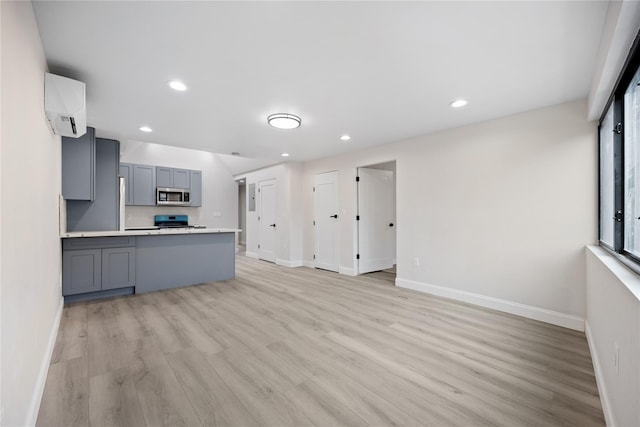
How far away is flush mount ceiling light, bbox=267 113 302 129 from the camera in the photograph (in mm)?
3348

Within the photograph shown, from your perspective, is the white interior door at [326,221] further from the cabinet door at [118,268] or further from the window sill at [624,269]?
the window sill at [624,269]

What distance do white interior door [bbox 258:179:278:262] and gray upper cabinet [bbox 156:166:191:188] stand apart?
73.2 inches

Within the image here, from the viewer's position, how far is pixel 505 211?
338 centimetres

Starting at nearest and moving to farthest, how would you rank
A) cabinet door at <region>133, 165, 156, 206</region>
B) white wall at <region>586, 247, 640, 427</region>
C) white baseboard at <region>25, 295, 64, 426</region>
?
white wall at <region>586, 247, 640, 427</region> → white baseboard at <region>25, 295, 64, 426</region> → cabinet door at <region>133, 165, 156, 206</region>

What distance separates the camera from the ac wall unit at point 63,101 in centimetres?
213

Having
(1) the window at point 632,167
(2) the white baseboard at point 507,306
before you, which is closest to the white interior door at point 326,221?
(2) the white baseboard at point 507,306

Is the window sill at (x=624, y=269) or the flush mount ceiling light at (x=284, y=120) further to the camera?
the flush mount ceiling light at (x=284, y=120)

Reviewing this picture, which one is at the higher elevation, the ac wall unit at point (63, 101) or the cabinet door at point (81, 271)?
the ac wall unit at point (63, 101)

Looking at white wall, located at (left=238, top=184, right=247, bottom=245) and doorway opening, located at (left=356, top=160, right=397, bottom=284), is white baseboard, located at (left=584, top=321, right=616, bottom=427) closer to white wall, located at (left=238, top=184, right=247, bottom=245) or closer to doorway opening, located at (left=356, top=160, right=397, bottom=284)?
doorway opening, located at (left=356, top=160, right=397, bottom=284)

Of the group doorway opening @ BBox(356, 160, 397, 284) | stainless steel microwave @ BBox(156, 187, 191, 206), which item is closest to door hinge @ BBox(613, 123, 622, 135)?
doorway opening @ BBox(356, 160, 397, 284)

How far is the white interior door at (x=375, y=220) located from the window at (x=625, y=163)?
131 inches

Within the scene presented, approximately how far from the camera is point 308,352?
239 cm

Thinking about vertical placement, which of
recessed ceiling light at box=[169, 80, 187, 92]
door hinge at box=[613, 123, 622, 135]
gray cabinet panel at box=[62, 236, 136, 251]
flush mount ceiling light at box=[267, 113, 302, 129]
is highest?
recessed ceiling light at box=[169, 80, 187, 92]

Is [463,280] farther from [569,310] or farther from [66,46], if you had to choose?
[66,46]
